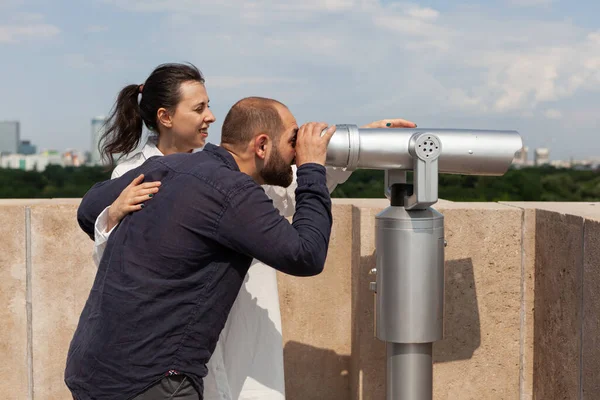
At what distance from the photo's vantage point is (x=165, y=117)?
3145 millimetres

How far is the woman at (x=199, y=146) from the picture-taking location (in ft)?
9.64

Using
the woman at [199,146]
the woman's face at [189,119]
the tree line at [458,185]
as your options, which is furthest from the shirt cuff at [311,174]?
the tree line at [458,185]

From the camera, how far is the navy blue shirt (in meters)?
1.97

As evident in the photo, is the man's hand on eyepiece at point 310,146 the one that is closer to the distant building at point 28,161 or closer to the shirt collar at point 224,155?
the shirt collar at point 224,155

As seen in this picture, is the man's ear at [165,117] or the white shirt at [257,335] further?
the man's ear at [165,117]

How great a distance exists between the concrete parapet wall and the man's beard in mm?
1265

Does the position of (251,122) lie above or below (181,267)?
above

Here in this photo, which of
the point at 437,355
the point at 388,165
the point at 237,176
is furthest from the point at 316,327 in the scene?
the point at 237,176

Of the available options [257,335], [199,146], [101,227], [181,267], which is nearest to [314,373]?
[257,335]

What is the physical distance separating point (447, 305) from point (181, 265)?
1977 millimetres

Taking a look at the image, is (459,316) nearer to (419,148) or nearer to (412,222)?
(412,222)

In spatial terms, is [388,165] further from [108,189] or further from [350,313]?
[350,313]

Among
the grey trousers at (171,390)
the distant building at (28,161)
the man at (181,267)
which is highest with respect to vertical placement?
the man at (181,267)

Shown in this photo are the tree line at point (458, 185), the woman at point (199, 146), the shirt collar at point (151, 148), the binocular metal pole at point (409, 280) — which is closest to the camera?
the binocular metal pole at point (409, 280)
